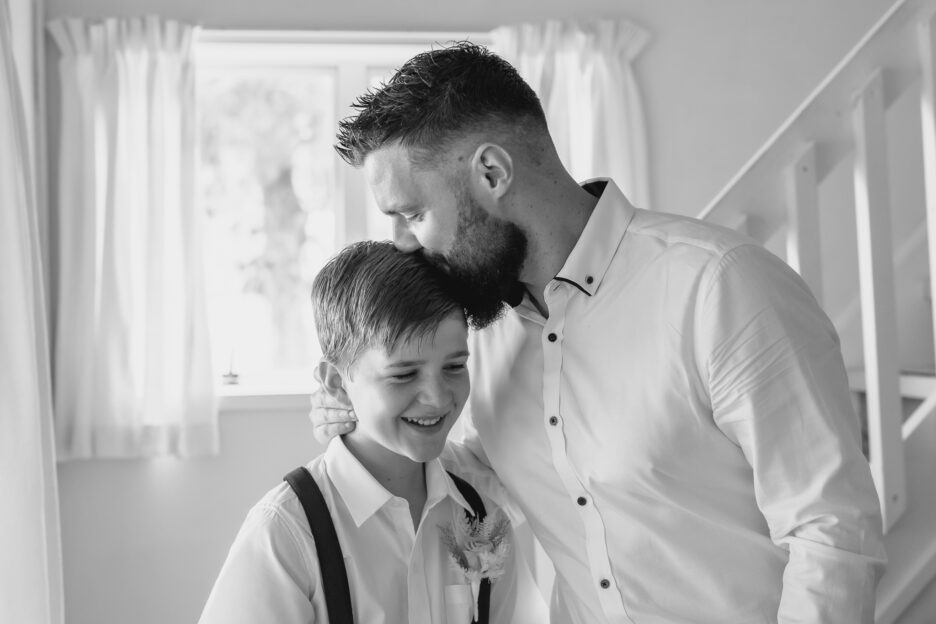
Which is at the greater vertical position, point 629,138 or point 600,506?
point 629,138

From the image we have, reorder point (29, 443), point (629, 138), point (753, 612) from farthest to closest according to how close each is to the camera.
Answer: point (629, 138), point (29, 443), point (753, 612)

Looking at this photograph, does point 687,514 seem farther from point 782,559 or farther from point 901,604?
point 901,604

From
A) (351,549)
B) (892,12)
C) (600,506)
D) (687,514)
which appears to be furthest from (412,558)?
(892,12)

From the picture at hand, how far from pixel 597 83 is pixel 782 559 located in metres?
2.51

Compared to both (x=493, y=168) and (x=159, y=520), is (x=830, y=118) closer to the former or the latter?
(x=493, y=168)

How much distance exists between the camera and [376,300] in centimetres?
143

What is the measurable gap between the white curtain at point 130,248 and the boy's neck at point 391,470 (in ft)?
6.35

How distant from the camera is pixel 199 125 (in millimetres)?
3557

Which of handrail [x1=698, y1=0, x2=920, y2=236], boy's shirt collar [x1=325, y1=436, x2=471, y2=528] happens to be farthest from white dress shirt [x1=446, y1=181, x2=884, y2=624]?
handrail [x1=698, y1=0, x2=920, y2=236]

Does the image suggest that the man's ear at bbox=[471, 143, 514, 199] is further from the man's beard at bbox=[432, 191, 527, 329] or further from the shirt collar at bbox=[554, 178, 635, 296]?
the shirt collar at bbox=[554, 178, 635, 296]

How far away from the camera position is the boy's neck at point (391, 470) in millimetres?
1491

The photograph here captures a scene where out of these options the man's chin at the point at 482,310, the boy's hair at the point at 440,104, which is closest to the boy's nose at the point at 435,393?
the man's chin at the point at 482,310

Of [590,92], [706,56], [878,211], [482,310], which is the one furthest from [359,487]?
[706,56]

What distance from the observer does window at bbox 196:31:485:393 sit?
3613 millimetres
